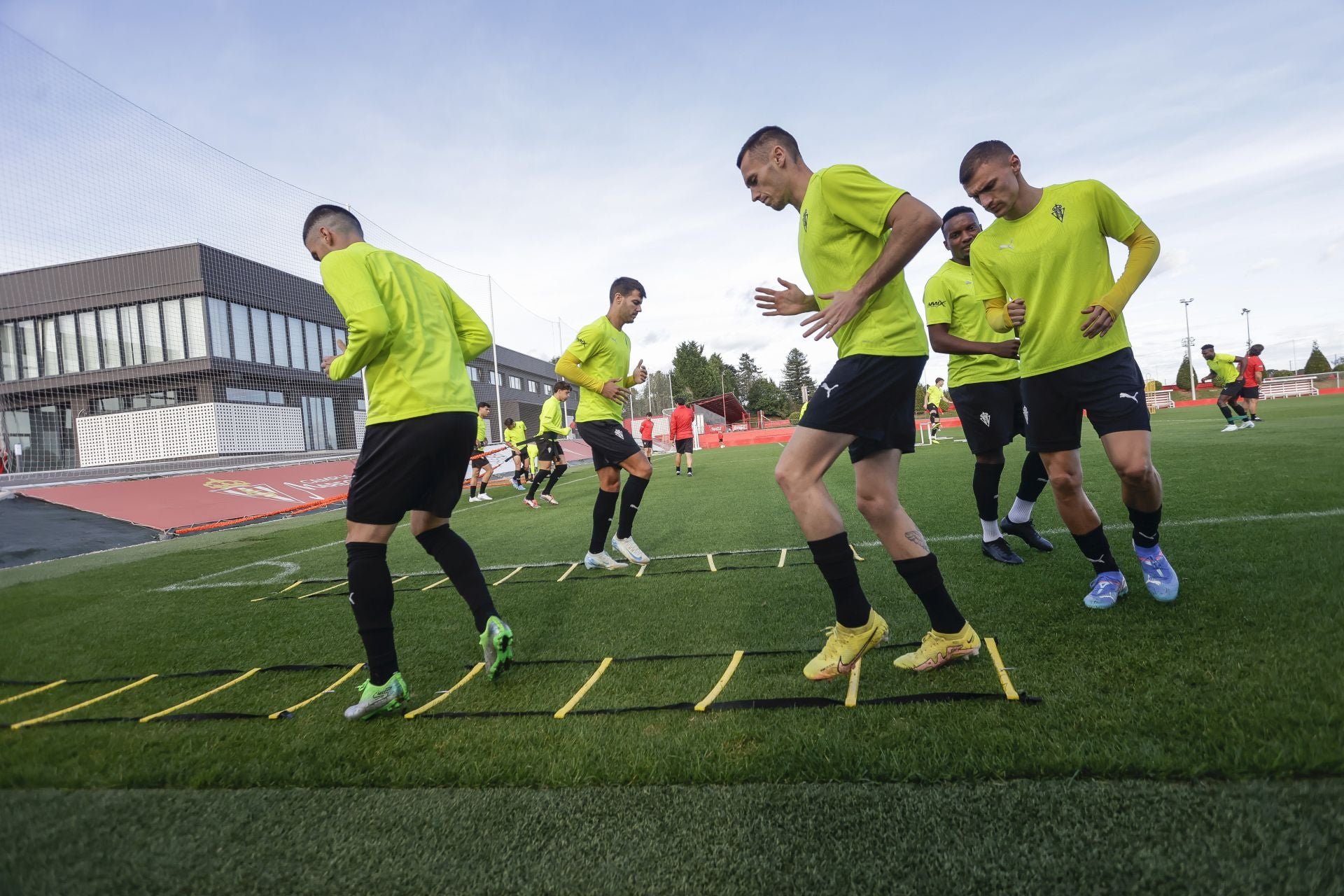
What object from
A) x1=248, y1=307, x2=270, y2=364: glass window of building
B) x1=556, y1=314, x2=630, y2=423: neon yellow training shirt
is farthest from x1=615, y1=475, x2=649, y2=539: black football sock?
x1=248, y1=307, x2=270, y2=364: glass window of building

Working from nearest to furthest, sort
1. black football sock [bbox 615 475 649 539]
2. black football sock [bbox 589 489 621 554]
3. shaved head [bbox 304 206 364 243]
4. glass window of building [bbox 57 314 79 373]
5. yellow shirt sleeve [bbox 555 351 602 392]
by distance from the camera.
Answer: shaved head [bbox 304 206 364 243] → yellow shirt sleeve [bbox 555 351 602 392] → black football sock [bbox 589 489 621 554] → black football sock [bbox 615 475 649 539] → glass window of building [bbox 57 314 79 373]

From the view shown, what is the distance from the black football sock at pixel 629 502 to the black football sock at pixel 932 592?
3.10m

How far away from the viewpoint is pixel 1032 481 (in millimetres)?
4461

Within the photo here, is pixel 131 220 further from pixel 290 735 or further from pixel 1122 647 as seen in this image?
pixel 1122 647

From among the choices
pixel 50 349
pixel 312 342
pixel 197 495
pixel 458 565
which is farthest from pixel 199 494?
pixel 312 342

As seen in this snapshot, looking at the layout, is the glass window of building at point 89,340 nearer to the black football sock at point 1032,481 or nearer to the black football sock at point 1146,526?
the black football sock at point 1032,481

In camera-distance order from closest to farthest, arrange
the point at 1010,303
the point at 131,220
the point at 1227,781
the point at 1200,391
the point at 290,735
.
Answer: the point at 1227,781, the point at 290,735, the point at 1010,303, the point at 131,220, the point at 1200,391

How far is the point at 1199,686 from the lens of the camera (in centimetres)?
207

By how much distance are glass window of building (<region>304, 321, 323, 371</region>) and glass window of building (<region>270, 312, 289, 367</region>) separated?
0.85m

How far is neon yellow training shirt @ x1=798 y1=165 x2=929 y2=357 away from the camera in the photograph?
241 cm

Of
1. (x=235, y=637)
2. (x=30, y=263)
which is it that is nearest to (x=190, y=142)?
(x=30, y=263)

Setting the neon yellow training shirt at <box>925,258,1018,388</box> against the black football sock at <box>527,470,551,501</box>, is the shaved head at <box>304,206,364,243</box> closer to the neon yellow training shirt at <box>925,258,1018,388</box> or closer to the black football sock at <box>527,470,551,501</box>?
the neon yellow training shirt at <box>925,258,1018,388</box>

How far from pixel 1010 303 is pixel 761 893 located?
270 centimetres

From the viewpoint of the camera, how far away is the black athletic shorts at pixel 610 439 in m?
5.32
